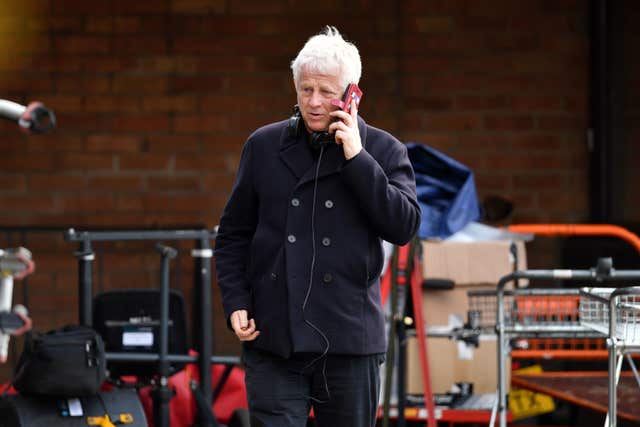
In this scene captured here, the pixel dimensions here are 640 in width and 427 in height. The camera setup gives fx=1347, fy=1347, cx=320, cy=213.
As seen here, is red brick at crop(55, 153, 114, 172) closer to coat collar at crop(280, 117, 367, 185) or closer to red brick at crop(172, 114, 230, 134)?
red brick at crop(172, 114, 230, 134)

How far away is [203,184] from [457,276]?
1.93m

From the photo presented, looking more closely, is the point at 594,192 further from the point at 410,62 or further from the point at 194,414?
the point at 194,414

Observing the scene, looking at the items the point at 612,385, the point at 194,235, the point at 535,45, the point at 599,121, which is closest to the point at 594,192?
the point at 599,121

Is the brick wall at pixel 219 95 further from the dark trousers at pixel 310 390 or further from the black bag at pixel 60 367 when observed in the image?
the dark trousers at pixel 310 390

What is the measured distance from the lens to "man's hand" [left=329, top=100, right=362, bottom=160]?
3.67 meters

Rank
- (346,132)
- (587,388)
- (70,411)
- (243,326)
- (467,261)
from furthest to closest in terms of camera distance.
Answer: (467,261)
(587,388)
(70,411)
(243,326)
(346,132)

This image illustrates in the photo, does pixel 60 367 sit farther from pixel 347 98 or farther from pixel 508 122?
pixel 508 122

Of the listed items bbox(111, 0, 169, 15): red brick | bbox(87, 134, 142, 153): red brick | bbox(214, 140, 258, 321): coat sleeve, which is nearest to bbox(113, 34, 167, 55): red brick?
bbox(111, 0, 169, 15): red brick

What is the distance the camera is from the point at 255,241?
3.83 meters

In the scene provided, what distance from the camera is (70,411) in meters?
5.39

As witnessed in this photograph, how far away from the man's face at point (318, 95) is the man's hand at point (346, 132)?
0.14 ft

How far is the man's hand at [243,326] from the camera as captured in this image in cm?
378

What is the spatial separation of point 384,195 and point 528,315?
2.26 meters

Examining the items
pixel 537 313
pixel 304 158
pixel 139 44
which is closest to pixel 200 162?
pixel 139 44
